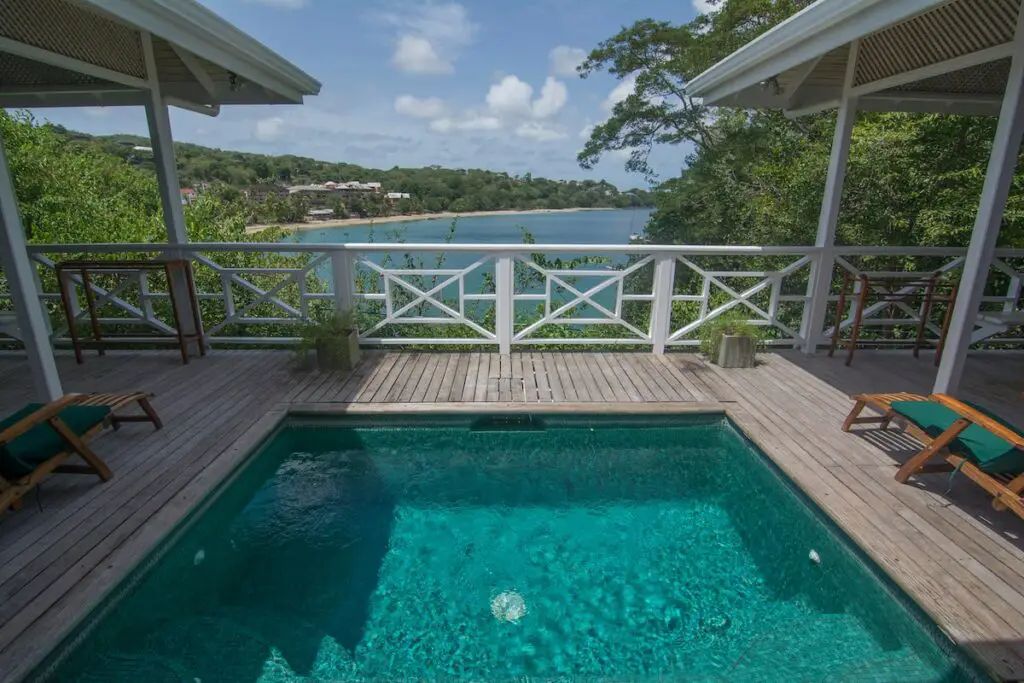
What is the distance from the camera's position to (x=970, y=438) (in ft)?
8.60

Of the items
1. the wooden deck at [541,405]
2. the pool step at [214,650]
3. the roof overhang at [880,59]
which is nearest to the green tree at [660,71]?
the roof overhang at [880,59]

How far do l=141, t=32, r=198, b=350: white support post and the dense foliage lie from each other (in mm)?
7600

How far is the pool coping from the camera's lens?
1.92 meters

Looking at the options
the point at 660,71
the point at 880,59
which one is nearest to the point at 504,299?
the point at 880,59

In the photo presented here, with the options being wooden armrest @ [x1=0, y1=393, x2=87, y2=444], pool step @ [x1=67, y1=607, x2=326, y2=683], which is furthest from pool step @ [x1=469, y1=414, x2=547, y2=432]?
wooden armrest @ [x1=0, y1=393, x2=87, y2=444]

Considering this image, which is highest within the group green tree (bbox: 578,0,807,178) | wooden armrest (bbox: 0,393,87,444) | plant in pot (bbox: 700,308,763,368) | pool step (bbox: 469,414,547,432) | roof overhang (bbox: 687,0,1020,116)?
green tree (bbox: 578,0,807,178)

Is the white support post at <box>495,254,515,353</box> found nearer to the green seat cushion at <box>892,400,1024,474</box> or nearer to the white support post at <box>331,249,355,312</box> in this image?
the white support post at <box>331,249,355,312</box>

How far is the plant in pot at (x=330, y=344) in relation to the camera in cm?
446

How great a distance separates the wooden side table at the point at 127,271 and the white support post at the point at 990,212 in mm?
5736

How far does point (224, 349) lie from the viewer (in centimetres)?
523

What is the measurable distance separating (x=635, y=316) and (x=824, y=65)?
6.52m

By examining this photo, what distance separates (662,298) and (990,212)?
94.6 inches

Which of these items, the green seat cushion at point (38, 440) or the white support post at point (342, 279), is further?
the white support post at point (342, 279)

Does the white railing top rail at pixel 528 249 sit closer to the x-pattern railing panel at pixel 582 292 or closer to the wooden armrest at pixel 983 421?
the x-pattern railing panel at pixel 582 292
